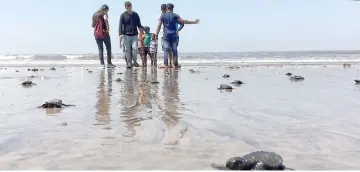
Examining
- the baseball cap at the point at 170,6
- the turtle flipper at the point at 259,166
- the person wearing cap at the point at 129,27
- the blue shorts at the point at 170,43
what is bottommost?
the turtle flipper at the point at 259,166

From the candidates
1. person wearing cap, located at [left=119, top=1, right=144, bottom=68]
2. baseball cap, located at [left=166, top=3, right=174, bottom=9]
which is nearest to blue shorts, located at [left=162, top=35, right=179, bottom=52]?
baseball cap, located at [left=166, top=3, right=174, bottom=9]

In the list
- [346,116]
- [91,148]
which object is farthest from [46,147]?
[346,116]

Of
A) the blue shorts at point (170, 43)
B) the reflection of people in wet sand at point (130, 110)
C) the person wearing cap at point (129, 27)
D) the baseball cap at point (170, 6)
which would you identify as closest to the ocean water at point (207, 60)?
the person wearing cap at point (129, 27)

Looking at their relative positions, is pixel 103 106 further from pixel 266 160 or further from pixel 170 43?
pixel 170 43

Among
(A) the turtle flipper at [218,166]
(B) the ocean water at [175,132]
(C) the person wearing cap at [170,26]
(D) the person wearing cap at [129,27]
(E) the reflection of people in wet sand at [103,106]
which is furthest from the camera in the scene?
(D) the person wearing cap at [129,27]

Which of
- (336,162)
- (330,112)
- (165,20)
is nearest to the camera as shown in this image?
(336,162)

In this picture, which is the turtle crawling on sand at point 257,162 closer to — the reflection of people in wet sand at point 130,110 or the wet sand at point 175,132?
the wet sand at point 175,132

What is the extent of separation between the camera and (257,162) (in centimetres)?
205

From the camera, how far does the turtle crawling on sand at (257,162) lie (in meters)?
2.03

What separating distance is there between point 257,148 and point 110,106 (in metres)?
2.19

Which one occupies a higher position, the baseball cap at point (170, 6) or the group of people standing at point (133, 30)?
the baseball cap at point (170, 6)

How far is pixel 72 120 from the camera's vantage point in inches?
142

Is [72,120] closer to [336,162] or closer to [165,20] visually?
[336,162]

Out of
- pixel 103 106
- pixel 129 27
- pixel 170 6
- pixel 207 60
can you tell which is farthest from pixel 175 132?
pixel 207 60
